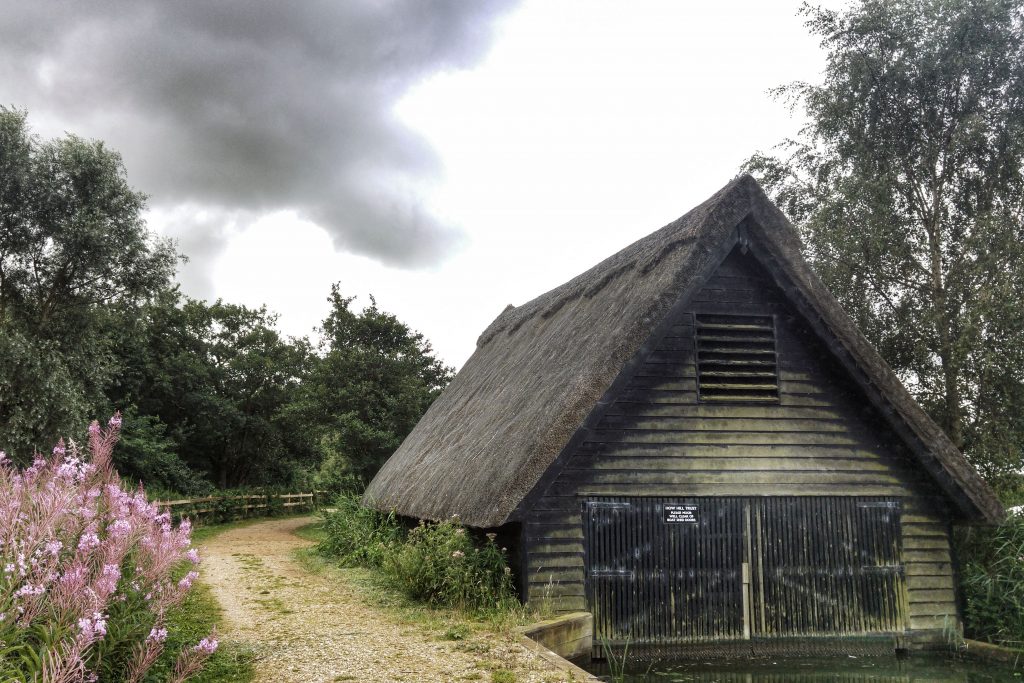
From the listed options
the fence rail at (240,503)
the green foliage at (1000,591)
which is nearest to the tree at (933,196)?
the green foliage at (1000,591)

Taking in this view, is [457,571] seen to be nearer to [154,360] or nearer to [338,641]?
[338,641]

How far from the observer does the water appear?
31.7 feet

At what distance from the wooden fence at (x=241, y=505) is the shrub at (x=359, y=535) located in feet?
25.5

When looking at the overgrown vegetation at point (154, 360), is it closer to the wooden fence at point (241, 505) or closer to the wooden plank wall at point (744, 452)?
the wooden fence at point (241, 505)

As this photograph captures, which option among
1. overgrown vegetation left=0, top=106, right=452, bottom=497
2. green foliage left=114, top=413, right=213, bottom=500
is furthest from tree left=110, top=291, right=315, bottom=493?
green foliage left=114, top=413, right=213, bottom=500

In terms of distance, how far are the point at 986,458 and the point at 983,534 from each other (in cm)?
567

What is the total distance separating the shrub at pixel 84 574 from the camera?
4.43m

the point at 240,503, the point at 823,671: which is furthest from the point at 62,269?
the point at 823,671

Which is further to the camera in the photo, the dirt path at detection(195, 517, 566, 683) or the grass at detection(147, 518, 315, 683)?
the dirt path at detection(195, 517, 566, 683)

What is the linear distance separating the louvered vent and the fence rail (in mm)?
18895

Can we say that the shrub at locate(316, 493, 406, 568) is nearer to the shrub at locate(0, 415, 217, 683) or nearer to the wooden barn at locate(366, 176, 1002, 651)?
the wooden barn at locate(366, 176, 1002, 651)

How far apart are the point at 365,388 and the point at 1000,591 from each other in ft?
92.6

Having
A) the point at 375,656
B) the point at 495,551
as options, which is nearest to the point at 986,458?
the point at 495,551

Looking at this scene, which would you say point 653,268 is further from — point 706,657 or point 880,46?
point 880,46
